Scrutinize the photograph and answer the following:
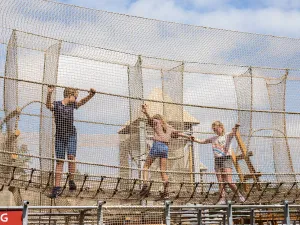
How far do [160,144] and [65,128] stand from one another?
2.02 metres

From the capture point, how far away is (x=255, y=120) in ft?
37.0

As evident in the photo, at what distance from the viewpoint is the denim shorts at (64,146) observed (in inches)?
368

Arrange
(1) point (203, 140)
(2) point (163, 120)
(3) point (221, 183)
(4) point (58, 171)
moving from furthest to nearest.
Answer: (1) point (203, 140) → (2) point (163, 120) → (3) point (221, 183) → (4) point (58, 171)

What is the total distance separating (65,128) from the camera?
9.51 m

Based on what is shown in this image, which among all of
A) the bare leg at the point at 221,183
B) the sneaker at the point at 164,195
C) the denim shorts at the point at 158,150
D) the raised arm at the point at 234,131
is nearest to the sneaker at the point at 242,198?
the bare leg at the point at 221,183

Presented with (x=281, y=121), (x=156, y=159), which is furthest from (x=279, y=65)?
(x=156, y=159)

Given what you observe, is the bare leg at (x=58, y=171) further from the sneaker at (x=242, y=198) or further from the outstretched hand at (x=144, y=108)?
the sneaker at (x=242, y=198)

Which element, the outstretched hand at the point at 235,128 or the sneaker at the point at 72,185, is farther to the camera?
the outstretched hand at the point at 235,128

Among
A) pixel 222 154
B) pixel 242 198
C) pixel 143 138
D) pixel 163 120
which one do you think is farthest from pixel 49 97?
pixel 242 198

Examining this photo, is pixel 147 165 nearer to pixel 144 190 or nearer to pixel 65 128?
pixel 144 190

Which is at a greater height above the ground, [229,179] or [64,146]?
[64,146]

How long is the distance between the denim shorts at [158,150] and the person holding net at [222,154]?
0.72m

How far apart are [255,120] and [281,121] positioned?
75 cm

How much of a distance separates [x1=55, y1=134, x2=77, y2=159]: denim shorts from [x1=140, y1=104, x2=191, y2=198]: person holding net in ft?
5.02
